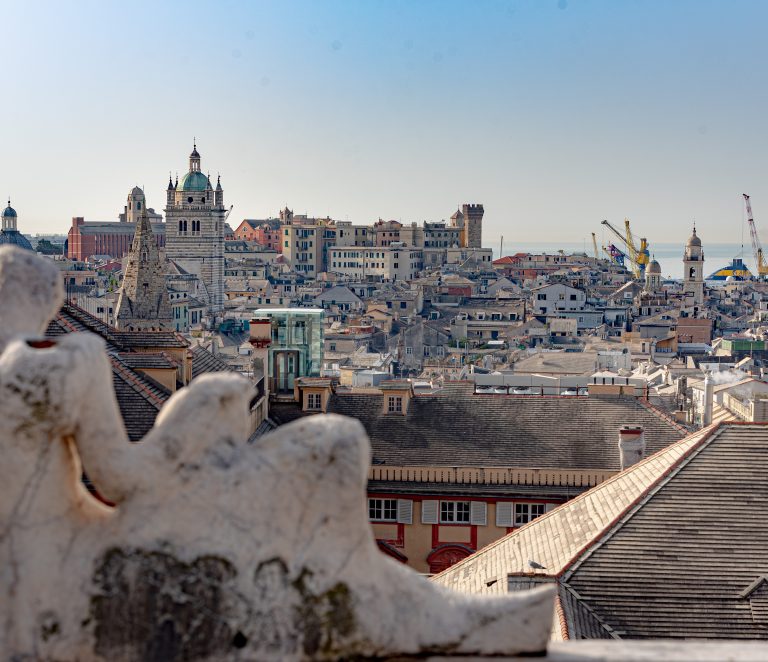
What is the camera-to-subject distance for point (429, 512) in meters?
26.4

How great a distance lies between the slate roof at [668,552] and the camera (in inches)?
517

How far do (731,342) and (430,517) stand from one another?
62300 millimetres

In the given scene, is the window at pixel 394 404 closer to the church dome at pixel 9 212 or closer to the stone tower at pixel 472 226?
the church dome at pixel 9 212

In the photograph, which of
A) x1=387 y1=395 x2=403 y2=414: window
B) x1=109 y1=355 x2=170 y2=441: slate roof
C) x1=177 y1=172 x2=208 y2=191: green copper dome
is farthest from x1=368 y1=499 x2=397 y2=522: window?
x1=177 y1=172 x2=208 y2=191: green copper dome

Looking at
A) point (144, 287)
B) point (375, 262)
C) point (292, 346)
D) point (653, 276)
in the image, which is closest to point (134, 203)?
point (375, 262)

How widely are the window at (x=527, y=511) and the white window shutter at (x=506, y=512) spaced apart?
82mm

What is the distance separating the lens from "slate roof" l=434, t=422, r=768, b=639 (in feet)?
43.1

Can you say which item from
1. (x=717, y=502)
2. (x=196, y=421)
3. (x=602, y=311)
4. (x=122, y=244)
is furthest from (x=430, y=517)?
(x=122, y=244)

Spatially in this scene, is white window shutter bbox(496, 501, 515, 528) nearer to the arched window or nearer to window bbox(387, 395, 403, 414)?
the arched window

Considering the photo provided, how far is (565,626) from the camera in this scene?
482 inches

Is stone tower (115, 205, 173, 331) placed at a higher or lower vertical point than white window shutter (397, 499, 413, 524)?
higher

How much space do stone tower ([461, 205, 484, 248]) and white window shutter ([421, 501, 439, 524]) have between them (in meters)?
170

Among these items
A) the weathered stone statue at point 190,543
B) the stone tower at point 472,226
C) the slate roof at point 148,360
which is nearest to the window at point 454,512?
the slate roof at point 148,360

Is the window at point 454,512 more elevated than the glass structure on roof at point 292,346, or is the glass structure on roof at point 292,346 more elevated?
the glass structure on roof at point 292,346
